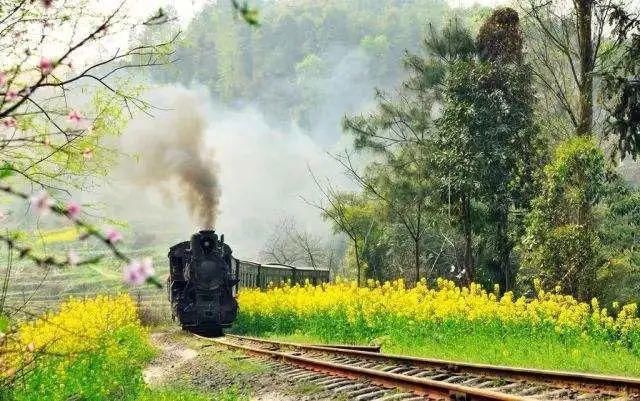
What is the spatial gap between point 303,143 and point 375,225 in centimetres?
10180

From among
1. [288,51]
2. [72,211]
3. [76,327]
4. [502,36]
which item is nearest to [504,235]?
[502,36]

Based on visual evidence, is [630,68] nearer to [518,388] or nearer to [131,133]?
[518,388]

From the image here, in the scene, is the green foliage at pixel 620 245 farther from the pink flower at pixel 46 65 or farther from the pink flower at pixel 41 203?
the pink flower at pixel 41 203

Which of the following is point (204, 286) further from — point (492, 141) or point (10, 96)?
point (10, 96)

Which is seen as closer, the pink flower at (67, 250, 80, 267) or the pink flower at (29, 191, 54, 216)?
the pink flower at (29, 191, 54, 216)

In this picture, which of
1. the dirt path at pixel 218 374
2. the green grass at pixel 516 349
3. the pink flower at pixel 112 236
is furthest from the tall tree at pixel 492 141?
the pink flower at pixel 112 236

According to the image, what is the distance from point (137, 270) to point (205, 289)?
18.8 m

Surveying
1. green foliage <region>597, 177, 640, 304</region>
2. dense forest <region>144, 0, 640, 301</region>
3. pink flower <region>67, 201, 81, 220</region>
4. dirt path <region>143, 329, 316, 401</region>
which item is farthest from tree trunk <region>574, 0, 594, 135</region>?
pink flower <region>67, 201, 81, 220</region>

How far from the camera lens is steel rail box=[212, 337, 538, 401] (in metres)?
7.09

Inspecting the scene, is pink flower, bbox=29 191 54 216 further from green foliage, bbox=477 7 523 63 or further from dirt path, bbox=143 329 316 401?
green foliage, bbox=477 7 523 63

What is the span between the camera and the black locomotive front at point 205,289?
68.3ft

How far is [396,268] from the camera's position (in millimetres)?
46000

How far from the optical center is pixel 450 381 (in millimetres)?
9117

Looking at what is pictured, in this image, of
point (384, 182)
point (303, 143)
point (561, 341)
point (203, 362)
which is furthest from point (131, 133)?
point (303, 143)
